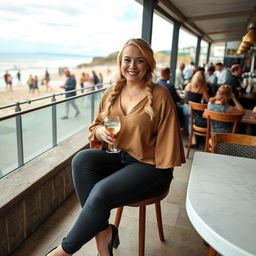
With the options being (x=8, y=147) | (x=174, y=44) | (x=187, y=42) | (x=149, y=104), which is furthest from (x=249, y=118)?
(x=187, y=42)

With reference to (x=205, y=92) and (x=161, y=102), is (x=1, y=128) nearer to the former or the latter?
(x=161, y=102)

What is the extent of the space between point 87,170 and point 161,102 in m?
0.61

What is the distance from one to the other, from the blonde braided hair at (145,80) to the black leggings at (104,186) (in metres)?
0.30

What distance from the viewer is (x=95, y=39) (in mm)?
57875

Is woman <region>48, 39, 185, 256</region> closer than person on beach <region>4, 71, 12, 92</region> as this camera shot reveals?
Yes

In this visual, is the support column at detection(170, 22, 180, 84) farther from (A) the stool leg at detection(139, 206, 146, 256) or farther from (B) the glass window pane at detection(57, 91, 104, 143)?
(A) the stool leg at detection(139, 206, 146, 256)

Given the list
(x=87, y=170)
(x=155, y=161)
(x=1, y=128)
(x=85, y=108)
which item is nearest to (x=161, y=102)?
(x=155, y=161)

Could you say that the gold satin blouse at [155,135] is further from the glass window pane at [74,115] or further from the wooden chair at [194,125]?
the wooden chair at [194,125]

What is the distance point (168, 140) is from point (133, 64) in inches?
20.4

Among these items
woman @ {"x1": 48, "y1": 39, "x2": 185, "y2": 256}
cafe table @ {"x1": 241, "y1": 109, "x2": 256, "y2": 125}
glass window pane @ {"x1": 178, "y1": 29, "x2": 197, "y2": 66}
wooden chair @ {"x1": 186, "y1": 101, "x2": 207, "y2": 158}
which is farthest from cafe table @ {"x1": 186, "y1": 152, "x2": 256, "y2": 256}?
glass window pane @ {"x1": 178, "y1": 29, "x2": 197, "y2": 66}

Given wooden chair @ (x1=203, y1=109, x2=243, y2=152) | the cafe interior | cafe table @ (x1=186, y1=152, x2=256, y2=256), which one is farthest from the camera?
wooden chair @ (x1=203, y1=109, x2=243, y2=152)

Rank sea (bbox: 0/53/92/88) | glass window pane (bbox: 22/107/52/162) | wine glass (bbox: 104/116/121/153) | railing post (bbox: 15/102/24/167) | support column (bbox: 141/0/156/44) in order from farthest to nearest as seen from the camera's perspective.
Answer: sea (bbox: 0/53/92/88), support column (bbox: 141/0/156/44), glass window pane (bbox: 22/107/52/162), railing post (bbox: 15/102/24/167), wine glass (bbox: 104/116/121/153)

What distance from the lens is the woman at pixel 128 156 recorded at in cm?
137

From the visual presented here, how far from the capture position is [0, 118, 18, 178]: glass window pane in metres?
2.14
